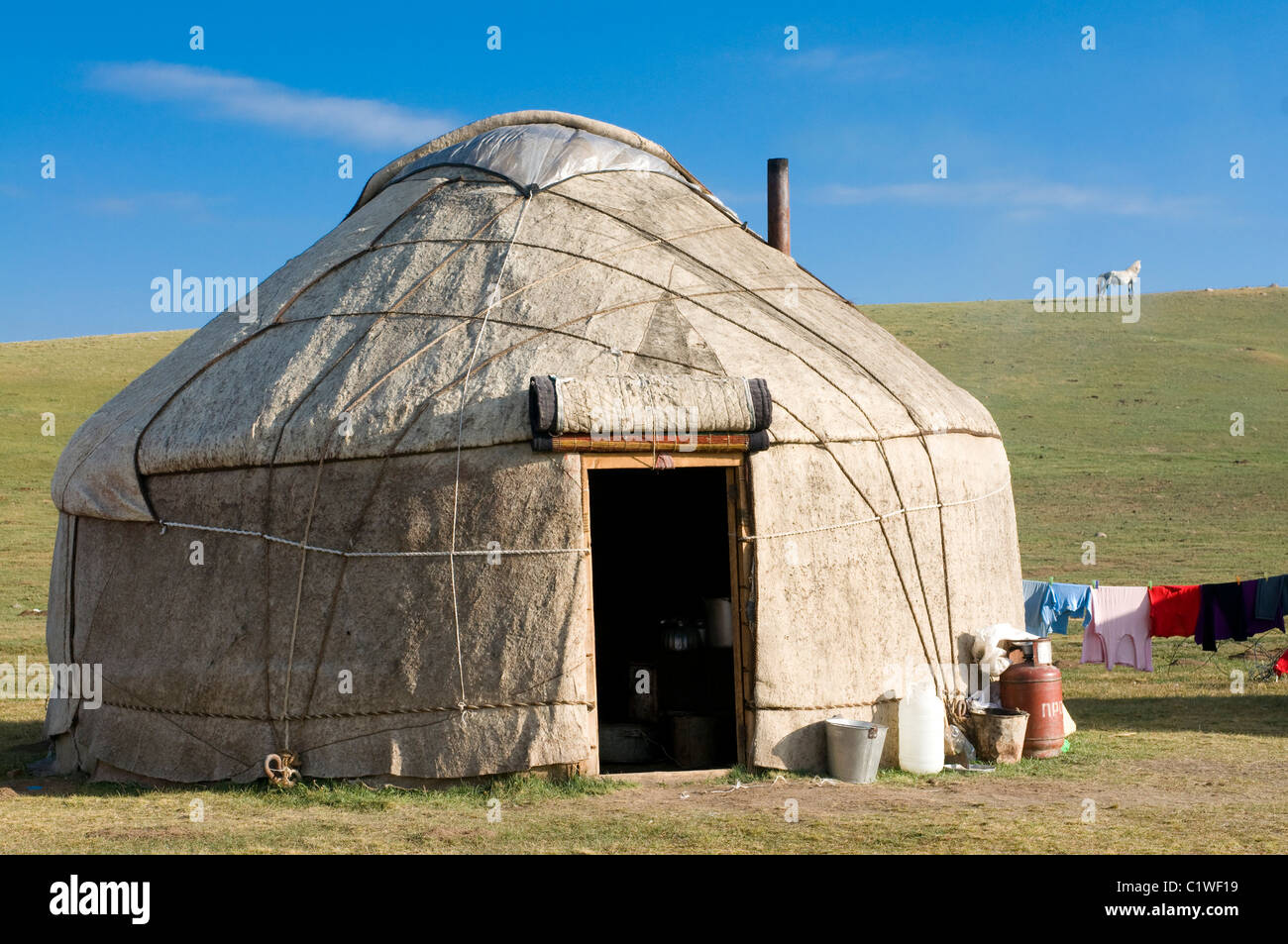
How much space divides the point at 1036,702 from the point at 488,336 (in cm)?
387

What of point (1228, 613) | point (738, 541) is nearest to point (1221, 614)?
point (1228, 613)

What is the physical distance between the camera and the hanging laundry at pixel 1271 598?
32.7 feet

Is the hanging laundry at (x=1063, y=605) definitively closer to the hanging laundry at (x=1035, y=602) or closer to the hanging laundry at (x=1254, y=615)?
the hanging laundry at (x=1035, y=602)

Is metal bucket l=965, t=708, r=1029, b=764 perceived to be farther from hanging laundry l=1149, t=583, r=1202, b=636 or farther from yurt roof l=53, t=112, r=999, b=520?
hanging laundry l=1149, t=583, r=1202, b=636

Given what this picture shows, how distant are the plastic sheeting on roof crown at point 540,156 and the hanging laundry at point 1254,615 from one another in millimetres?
5406

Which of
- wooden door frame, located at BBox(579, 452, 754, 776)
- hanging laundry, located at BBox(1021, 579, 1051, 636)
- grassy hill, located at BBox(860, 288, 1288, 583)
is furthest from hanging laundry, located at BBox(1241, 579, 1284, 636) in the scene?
grassy hill, located at BBox(860, 288, 1288, 583)

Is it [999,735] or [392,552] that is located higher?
[392,552]

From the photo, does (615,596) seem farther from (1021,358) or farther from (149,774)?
(1021,358)

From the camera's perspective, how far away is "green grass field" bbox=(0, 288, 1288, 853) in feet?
19.0

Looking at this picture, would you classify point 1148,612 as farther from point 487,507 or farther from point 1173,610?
point 487,507

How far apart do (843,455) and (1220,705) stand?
4570 millimetres

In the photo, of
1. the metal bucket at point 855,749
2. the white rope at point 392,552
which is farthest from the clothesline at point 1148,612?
the white rope at point 392,552

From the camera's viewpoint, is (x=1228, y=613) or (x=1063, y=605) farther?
(x=1063, y=605)

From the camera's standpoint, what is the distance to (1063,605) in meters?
10.9
